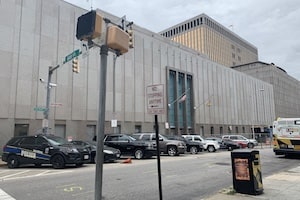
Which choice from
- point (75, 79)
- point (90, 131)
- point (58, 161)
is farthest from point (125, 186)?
point (90, 131)

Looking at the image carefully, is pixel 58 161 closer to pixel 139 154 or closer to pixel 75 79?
pixel 139 154

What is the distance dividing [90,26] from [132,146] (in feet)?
55.0

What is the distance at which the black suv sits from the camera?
49.0ft

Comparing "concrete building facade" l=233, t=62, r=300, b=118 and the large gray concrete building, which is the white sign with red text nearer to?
the large gray concrete building

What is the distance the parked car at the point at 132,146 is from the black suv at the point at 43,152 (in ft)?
16.2

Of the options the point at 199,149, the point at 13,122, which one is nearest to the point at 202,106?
the point at 199,149

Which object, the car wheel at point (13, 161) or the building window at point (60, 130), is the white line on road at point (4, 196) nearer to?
the car wheel at point (13, 161)

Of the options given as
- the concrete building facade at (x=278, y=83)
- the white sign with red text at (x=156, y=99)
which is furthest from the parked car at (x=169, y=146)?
the concrete building facade at (x=278, y=83)

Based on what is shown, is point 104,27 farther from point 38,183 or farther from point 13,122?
point 13,122

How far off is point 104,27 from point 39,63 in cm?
2315

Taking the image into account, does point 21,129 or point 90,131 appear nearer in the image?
point 21,129

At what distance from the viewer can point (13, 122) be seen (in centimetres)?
2369

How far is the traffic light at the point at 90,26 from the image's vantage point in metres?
4.56

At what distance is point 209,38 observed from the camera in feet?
405
